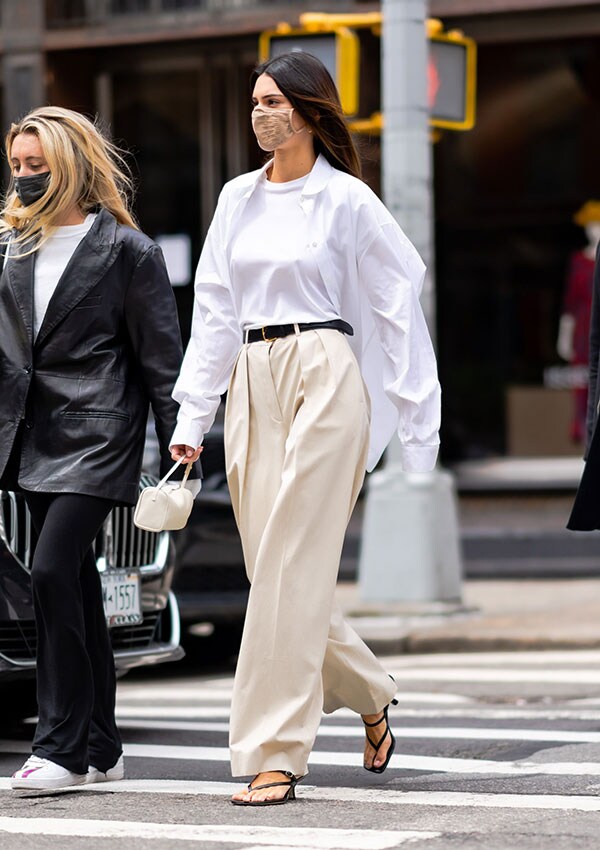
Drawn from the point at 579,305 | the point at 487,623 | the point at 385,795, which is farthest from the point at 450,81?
the point at 385,795

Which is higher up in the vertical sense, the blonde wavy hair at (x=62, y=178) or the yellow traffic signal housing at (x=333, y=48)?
the yellow traffic signal housing at (x=333, y=48)

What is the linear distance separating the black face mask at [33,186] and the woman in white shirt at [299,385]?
1.86 ft

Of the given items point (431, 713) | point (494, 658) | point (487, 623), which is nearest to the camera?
point (431, 713)

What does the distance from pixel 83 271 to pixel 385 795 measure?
1.77 m

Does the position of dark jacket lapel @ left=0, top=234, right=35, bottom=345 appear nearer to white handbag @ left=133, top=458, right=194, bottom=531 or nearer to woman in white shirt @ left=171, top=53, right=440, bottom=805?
woman in white shirt @ left=171, top=53, right=440, bottom=805

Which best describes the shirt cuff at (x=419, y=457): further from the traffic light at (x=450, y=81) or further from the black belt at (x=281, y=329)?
the traffic light at (x=450, y=81)

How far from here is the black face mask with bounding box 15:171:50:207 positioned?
18.1 feet

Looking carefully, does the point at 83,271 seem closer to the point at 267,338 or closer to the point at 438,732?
the point at 267,338

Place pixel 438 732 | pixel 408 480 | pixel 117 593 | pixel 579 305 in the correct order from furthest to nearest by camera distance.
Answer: pixel 579 305 < pixel 408 480 < pixel 438 732 < pixel 117 593

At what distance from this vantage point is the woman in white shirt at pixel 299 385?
5.05 m

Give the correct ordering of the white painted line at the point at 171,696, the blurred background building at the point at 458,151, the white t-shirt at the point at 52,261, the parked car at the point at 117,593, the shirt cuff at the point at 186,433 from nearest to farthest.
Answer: the shirt cuff at the point at 186,433 → the white t-shirt at the point at 52,261 → the parked car at the point at 117,593 → the white painted line at the point at 171,696 → the blurred background building at the point at 458,151

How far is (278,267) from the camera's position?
516 centimetres

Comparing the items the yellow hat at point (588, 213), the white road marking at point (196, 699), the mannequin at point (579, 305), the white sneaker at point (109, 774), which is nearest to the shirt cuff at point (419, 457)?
the white sneaker at point (109, 774)

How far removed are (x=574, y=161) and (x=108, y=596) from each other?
910 centimetres
